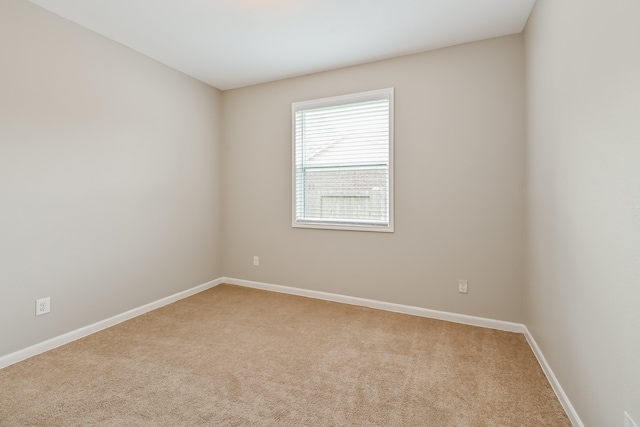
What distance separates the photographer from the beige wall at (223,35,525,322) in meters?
2.74

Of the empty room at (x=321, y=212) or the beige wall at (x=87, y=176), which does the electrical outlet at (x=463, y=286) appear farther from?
the beige wall at (x=87, y=176)

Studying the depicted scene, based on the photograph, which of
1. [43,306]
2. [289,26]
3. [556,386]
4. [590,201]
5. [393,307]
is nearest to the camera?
[590,201]

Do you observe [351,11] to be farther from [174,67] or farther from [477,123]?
[174,67]

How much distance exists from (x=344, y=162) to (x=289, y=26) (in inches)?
56.5

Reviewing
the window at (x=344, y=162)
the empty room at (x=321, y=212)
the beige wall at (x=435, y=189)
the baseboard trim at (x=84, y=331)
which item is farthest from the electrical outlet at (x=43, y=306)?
the window at (x=344, y=162)

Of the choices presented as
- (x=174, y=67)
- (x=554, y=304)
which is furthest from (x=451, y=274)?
(x=174, y=67)

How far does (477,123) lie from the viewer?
282 centimetres

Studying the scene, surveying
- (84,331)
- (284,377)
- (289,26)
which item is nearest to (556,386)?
(284,377)

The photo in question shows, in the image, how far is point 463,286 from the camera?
9.59 ft

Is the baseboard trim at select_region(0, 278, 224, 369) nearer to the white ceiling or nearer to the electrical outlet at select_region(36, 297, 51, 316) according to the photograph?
the electrical outlet at select_region(36, 297, 51, 316)

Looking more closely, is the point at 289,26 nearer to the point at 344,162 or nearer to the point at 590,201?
the point at 344,162

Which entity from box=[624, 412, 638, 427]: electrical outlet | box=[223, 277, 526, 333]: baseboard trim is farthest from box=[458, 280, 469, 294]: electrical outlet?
box=[624, 412, 638, 427]: electrical outlet

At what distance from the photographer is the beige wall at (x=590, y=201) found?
1128 millimetres

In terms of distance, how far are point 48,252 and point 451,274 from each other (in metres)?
3.46
